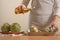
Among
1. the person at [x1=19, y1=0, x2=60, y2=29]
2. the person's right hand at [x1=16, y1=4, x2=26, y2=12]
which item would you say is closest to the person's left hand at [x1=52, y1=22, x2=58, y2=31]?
the person at [x1=19, y1=0, x2=60, y2=29]

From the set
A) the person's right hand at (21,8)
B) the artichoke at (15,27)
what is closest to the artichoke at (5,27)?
the artichoke at (15,27)

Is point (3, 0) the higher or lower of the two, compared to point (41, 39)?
higher

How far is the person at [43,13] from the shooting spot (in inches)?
43.8

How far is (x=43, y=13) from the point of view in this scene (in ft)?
3.67

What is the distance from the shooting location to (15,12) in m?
1.12

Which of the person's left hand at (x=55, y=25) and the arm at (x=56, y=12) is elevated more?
the arm at (x=56, y=12)

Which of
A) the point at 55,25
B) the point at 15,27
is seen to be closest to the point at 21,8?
the point at 15,27

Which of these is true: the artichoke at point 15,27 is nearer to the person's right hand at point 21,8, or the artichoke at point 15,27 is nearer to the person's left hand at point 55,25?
the person's right hand at point 21,8

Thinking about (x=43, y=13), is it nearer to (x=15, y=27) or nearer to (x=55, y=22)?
(x=55, y=22)

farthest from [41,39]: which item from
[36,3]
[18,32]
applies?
[36,3]

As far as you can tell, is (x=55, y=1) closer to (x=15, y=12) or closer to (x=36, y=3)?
(x=36, y=3)

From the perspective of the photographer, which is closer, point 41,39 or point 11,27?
point 41,39

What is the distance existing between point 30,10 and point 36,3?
2.3 inches

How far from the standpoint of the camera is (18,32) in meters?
1.04
